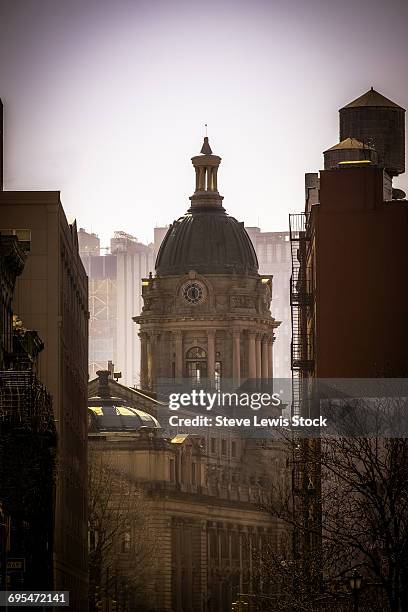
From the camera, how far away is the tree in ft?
524

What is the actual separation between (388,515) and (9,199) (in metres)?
22.9

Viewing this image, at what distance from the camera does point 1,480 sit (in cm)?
7644

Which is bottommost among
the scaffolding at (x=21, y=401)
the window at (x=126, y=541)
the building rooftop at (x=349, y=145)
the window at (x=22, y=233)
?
the window at (x=126, y=541)

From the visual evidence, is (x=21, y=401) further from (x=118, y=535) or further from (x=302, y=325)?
(x=118, y=535)

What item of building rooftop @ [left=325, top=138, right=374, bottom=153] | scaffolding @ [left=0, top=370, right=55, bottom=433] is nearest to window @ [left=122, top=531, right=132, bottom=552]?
building rooftop @ [left=325, top=138, right=374, bottom=153]

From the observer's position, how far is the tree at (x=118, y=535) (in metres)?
160

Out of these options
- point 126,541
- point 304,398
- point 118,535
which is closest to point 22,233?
point 304,398

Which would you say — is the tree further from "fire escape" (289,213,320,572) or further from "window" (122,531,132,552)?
"fire escape" (289,213,320,572)

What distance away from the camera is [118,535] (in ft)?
572

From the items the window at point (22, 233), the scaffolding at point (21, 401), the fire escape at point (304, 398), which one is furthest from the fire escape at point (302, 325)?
the scaffolding at point (21, 401)

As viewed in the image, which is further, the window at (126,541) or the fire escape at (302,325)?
the window at (126,541)

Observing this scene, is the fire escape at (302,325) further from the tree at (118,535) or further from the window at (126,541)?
the window at (126,541)

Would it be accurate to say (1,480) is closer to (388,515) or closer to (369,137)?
(388,515)

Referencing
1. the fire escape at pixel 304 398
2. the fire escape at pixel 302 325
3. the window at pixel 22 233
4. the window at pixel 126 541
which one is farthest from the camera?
the window at pixel 126 541
